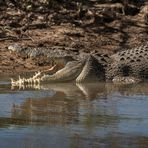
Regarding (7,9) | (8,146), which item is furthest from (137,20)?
(8,146)

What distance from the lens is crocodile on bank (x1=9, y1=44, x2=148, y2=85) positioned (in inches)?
422

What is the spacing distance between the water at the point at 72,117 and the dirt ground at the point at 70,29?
112 inches

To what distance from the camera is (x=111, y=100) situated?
7941mm

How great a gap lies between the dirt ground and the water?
2.85 metres

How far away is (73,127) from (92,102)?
1861 millimetres

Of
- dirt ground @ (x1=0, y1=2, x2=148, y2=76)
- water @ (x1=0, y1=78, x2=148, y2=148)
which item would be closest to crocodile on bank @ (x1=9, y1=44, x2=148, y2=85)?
dirt ground @ (x1=0, y1=2, x2=148, y2=76)

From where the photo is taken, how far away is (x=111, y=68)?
11.2 metres

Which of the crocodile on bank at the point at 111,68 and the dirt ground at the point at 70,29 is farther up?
the dirt ground at the point at 70,29

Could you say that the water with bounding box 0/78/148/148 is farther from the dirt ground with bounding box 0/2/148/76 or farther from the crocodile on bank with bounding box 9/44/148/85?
the dirt ground with bounding box 0/2/148/76

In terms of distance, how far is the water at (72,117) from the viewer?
5281 mm

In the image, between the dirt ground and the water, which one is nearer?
the water

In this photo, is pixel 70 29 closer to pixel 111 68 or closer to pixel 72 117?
pixel 111 68

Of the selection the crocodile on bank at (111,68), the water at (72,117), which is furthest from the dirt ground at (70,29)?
the water at (72,117)

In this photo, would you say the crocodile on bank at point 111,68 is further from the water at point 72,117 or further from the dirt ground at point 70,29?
the water at point 72,117
